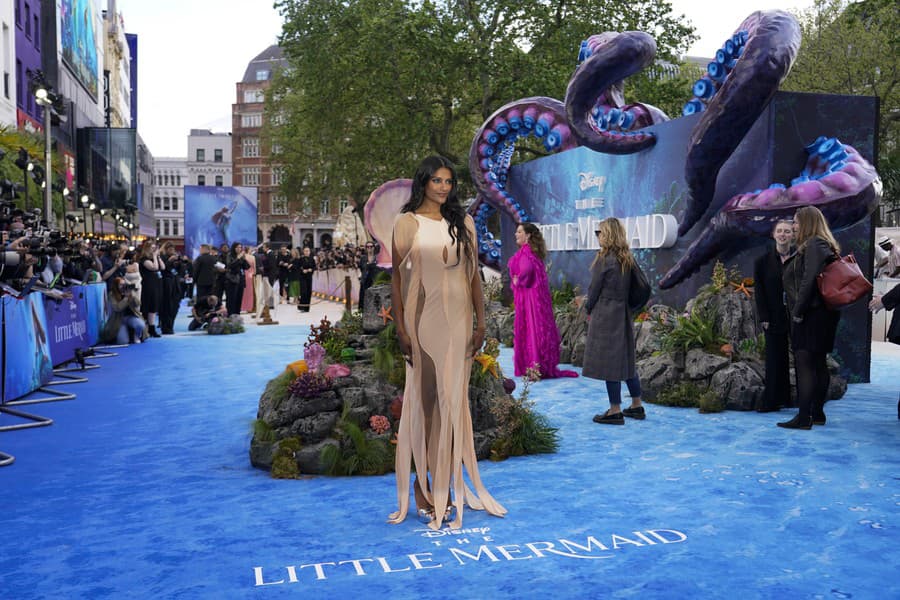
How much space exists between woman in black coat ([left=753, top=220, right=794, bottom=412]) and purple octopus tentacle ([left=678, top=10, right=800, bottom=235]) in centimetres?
207

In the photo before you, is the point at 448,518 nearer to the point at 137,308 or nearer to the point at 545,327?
the point at 545,327

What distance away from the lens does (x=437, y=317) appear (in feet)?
17.8

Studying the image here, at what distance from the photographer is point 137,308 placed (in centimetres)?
1778

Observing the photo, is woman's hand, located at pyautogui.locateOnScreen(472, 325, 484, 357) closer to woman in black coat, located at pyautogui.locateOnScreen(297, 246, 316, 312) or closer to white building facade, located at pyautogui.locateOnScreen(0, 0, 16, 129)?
woman in black coat, located at pyautogui.locateOnScreen(297, 246, 316, 312)

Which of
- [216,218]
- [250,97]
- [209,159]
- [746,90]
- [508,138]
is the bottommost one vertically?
[216,218]

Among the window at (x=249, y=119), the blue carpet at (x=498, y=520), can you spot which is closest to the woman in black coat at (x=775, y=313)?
the blue carpet at (x=498, y=520)

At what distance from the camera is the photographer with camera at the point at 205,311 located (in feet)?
67.1

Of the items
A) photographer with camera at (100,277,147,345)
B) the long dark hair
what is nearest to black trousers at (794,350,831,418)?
the long dark hair

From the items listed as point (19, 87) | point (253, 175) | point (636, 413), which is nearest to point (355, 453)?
point (636, 413)

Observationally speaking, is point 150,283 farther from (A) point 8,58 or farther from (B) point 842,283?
(A) point 8,58

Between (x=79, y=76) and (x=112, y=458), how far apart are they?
51.5 m

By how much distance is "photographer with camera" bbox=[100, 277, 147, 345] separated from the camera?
17.1 metres

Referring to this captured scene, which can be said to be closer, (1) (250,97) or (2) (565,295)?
(2) (565,295)

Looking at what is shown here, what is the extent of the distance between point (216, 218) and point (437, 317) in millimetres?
30744
